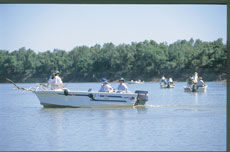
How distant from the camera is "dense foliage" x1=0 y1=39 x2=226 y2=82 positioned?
68000 mm

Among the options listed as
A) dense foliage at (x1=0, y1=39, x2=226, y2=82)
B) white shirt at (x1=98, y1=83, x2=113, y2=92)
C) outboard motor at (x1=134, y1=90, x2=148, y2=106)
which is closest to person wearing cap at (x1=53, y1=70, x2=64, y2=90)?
white shirt at (x1=98, y1=83, x2=113, y2=92)

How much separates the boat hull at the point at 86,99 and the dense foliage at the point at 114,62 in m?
47.8

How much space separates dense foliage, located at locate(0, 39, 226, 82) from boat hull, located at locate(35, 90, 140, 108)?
47.8m

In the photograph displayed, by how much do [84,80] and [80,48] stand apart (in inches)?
514

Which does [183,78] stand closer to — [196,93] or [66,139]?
[196,93]

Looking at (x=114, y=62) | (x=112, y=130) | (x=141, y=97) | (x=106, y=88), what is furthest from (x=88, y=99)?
(x=114, y=62)

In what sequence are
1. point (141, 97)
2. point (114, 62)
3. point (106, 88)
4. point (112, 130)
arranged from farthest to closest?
point (114, 62) < point (141, 97) < point (106, 88) < point (112, 130)

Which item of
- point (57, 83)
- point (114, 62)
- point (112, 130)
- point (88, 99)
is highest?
point (114, 62)

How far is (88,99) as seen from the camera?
1672 centimetres

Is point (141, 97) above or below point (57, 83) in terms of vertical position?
below

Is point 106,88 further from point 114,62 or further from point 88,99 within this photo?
point 114,62

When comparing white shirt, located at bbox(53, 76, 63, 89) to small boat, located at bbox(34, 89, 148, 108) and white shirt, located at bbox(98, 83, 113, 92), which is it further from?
white shirt, located at bbox(98, 83, 113, 92)

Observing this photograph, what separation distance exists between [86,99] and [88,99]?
0.07m

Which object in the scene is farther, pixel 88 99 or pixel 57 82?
pixel 88 99
